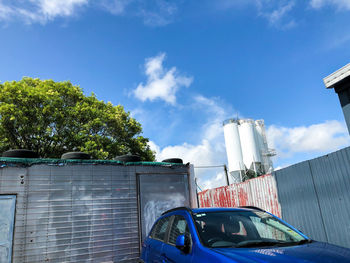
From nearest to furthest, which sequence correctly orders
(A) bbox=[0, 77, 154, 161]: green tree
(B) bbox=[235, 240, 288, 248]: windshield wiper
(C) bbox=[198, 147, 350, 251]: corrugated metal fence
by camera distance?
(B) bbox=[235, 240, 288, 248]: windshield wiper
(C) bbox=[198, 147, 350, 251]: corrugated metal fence
(A) bbox=[0, 77, 154, 161]: green tree

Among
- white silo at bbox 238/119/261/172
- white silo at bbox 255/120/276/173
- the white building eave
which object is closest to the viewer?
the white building eave

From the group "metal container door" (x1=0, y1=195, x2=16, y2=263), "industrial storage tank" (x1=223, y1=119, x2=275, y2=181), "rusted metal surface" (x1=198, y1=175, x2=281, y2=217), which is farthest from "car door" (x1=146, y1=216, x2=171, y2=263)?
"industrial storage tank" (x1=223, y1=119, x2=275, y2=181)

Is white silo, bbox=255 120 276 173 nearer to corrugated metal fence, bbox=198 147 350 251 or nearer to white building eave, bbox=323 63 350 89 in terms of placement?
corrugated metal fence, bbox=198 147 350 251

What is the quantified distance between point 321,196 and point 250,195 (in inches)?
146

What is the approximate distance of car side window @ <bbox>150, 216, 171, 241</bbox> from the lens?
438 cm

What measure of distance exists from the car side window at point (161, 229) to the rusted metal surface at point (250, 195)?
5.44m

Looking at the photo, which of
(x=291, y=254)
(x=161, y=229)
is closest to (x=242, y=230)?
(x=291, y=254)

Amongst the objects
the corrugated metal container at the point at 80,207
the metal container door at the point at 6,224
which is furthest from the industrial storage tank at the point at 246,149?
the metal container door at the point at 6,224

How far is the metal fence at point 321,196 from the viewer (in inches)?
256

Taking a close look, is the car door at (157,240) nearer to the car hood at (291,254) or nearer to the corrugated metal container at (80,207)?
the car hood at (291,254)

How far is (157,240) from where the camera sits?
4.47 meters

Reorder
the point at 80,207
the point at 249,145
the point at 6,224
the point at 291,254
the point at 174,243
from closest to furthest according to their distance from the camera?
the point at 291,254, the point at 174,243, the point at 6,224, the point at 80,207, the point at 249,145

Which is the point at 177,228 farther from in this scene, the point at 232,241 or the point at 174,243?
the point at 232,241

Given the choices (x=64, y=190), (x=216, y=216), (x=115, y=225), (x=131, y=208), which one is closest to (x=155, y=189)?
(x=131, y=208)
